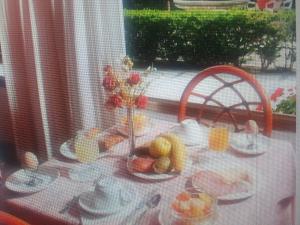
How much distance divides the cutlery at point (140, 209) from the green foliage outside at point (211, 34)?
277 millimetres

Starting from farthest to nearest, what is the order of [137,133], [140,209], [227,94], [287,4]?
[227,94] → [137,133] → [140,209] → [287,4]

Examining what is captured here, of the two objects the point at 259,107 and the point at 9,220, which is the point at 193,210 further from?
the point at 259,107

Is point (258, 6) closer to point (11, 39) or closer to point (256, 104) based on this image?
point (256, 104)

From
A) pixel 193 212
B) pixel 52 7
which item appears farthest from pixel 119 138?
pixel 52 7

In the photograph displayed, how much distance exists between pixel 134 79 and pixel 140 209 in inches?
12.4

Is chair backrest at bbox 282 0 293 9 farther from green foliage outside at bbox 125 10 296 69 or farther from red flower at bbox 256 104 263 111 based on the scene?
red flower at bbox 256 104 263 111

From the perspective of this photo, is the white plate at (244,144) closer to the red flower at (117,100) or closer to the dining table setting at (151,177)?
the dining table setting at (151,177)

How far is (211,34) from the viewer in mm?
729

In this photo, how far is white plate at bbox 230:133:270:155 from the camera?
2.65 feet

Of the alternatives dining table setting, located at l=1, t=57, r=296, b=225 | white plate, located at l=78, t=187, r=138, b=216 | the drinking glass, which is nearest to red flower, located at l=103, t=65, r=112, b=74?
dining table setting, located at l=1, t=57, r=296, b=225

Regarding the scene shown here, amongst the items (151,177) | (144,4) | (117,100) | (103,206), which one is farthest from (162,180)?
(144,4)

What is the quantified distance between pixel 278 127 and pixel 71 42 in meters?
0.70

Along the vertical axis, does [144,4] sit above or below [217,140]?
above

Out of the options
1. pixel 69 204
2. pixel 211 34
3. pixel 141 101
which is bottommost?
pixel 69 204
